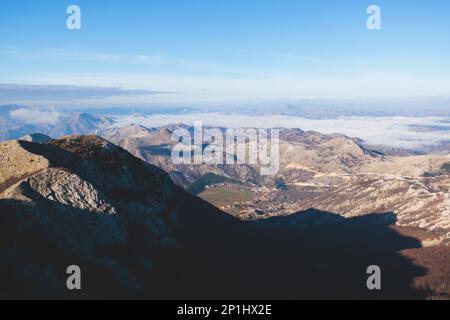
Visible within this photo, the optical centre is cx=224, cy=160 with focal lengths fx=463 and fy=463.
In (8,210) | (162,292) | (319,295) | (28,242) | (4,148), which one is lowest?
(319,295)

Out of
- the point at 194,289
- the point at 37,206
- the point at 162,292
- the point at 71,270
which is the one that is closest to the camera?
the point at 71,270

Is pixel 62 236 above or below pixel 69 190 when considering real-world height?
below

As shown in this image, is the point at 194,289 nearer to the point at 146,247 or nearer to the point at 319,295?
the point at 146,247

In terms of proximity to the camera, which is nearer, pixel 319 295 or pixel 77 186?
pixel 77 186

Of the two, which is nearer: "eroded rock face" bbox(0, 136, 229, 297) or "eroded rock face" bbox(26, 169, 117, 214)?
"eroded rock face" bbox(0, 136, 229, 297)

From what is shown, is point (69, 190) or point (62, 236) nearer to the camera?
point (62, 236)

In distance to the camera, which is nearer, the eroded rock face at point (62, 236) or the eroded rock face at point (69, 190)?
the eroded rock face at point (62, 236)
